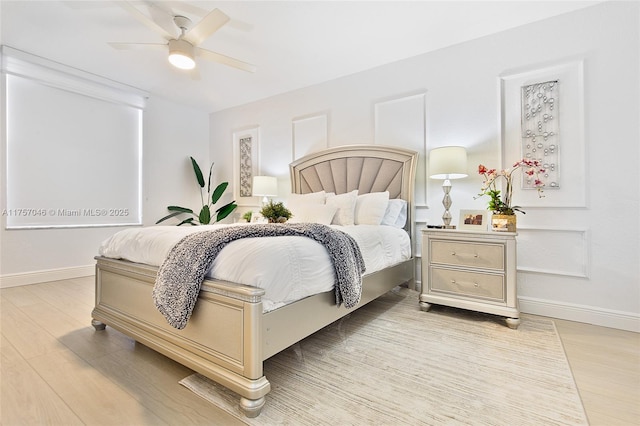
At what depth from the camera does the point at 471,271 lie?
250 centimetres

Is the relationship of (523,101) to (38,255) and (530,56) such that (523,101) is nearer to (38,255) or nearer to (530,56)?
(530,56)

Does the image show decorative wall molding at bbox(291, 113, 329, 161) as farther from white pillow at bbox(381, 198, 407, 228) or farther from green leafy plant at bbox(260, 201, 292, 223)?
green leafy plant at bbox(260, 201, 292, 223)

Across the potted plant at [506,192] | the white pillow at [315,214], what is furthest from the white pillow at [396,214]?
the potted plant at [506,192]

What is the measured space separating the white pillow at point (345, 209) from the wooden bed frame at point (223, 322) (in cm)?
67

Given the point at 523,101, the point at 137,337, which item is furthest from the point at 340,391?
the point at 523,101

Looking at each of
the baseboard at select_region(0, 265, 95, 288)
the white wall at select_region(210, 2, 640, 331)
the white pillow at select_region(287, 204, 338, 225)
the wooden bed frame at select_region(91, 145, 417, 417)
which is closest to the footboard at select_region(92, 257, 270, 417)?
the wooden bed frame at select_region(91, 145, 417, 417)

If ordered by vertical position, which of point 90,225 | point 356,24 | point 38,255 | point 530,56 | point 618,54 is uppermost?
point 356,24

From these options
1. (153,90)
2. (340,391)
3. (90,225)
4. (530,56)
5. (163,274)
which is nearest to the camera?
(340,391)

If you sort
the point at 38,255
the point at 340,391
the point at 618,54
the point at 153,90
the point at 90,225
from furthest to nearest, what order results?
the point at 153,90, the point at 90,225, the point at 38,255, the point at 618,54, the point at 340,391

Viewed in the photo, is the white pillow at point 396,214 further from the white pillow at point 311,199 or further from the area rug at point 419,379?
the area rug at point 419,379

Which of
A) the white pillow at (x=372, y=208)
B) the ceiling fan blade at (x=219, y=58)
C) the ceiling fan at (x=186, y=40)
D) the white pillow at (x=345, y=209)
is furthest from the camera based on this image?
the white pillow at (x=345, y=209)

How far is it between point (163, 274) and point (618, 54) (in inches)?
143

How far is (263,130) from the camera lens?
473cm

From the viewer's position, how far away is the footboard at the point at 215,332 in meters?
1.32
